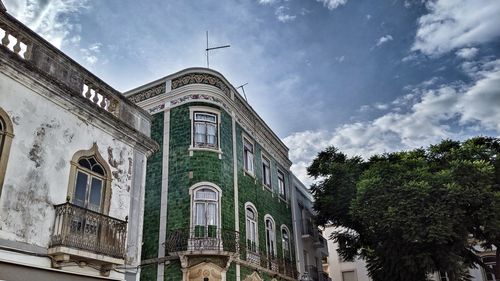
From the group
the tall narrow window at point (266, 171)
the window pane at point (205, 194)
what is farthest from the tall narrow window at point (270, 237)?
the window pane at point (205, 194)

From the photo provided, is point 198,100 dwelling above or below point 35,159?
above

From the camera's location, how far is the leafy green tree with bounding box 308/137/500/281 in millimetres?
18859

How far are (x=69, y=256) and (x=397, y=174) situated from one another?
15.6 m

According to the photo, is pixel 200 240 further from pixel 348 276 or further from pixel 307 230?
pixel 348 276

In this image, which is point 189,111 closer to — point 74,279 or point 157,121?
point 157,121

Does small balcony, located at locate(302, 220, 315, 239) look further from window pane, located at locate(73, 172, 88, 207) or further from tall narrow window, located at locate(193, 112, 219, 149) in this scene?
window pane, located at locate(73, 172, 88, 207)

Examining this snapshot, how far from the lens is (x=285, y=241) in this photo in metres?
23.1

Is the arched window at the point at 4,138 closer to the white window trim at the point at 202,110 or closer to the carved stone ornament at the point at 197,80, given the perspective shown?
the white window trim at the point at 202,110

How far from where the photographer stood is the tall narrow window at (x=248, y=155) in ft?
67.2

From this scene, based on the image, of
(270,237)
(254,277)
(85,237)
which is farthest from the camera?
(270,237)

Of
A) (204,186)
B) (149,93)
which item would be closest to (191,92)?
(149,93)

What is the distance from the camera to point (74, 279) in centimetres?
881

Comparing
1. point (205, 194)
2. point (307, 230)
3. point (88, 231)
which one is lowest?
point (88, 231)

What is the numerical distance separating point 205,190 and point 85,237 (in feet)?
26.7
